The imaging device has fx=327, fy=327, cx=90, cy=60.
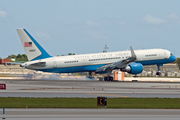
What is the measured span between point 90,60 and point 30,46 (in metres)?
12.4

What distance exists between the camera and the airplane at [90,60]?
63.5m

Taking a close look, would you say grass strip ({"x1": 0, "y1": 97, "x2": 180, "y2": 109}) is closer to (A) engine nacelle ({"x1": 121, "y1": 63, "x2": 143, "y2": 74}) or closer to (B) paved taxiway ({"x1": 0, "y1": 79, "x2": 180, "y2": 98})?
(B) paved taxiway ({"x1": 0, "y1": 79, "x2": 180, "y2": 98})

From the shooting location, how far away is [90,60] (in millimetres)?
66688

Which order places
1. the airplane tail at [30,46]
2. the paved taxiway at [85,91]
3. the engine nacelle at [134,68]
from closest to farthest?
the paved taxiway at [85,91] < the airplane tail at [30,46] < the engine nacelle at [134,68]

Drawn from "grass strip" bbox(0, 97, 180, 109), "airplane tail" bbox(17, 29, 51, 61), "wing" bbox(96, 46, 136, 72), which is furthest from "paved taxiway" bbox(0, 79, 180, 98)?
"wing" bbox(96, 46, 136, 72)

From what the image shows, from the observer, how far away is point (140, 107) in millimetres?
25000

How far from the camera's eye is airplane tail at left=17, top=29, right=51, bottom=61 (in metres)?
63.4

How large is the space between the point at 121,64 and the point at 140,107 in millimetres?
40353

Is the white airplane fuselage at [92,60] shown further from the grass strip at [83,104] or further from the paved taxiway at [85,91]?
the grass strip at [83,104]

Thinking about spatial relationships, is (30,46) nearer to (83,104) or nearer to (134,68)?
(134,68)
